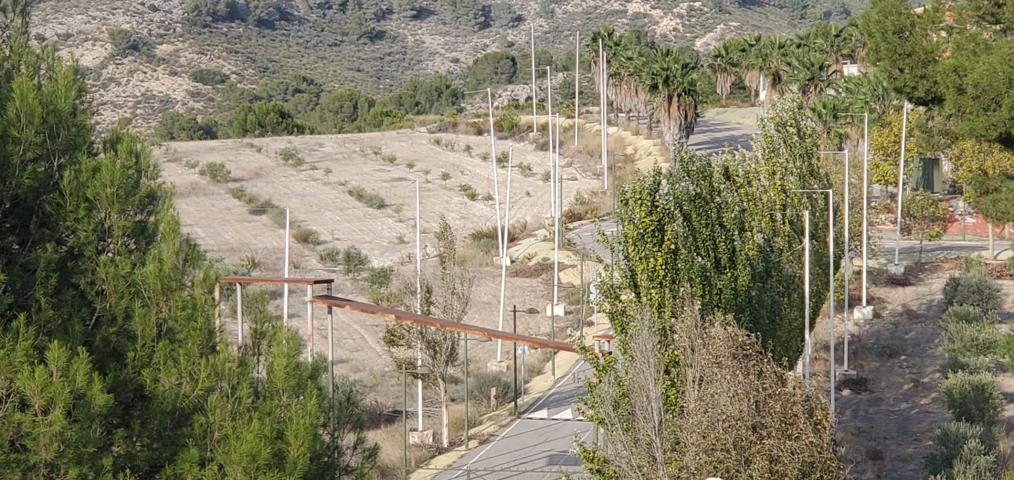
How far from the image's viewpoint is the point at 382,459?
27125 millimetres

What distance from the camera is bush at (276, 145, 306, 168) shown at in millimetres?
73188

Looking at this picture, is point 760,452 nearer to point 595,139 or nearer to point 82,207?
point 82,207

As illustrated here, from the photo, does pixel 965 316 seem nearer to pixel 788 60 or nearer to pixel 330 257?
pixel 330 257

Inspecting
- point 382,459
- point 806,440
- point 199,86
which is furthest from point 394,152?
point 806,440

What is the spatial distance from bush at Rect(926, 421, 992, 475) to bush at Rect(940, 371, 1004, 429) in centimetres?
225

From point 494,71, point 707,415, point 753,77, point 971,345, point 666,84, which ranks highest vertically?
point 666,84

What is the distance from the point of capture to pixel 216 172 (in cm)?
6794

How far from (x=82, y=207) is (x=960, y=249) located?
47285 millimetres

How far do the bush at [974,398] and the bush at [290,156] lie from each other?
4825 centimetres

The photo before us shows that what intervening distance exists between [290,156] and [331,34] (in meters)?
69.0

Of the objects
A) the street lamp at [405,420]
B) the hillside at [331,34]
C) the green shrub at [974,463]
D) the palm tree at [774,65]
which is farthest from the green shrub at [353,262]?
the hillside at [331,34]

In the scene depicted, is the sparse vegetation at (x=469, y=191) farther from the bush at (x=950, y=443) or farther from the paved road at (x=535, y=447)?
the bush at (x=950, y=443)

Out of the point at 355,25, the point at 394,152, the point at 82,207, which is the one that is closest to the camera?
the point at 82,207

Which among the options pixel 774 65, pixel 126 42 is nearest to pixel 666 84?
pixel 774 65
